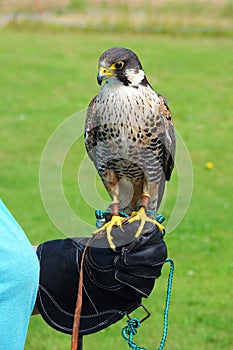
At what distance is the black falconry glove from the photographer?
6.81ft

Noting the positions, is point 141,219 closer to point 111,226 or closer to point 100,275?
point 111,226

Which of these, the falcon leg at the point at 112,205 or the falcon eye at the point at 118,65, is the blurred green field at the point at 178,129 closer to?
the falcon leg at the point at 112,205

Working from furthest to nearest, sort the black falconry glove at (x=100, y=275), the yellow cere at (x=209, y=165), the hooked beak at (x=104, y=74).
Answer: the yellow cere at (x=209, y=165) < the hooked beak at (x=104, y=74) < the black falconry glove at (x=100, y=275)

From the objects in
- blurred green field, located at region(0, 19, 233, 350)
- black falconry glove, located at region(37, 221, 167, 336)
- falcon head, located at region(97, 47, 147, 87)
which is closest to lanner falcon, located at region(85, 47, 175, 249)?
falcon head, located at region(97, 47, 147, 87)

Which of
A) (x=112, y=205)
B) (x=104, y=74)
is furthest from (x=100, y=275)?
(x=104, y=74)

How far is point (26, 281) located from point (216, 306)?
97.5 inches

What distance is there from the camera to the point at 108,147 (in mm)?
2461

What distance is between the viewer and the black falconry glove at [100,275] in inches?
81.7

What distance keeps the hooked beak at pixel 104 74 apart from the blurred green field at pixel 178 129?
180 centimetres

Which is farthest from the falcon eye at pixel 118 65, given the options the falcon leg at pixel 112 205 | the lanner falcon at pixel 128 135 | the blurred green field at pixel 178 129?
the blurred green field at pixel 178 129

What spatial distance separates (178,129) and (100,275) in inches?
222

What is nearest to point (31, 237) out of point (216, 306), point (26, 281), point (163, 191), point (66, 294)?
point (216, 306)

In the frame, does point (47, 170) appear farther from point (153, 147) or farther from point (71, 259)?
point (153, 147)

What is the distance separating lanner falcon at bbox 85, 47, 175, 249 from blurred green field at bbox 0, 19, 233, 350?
1.42 metres
